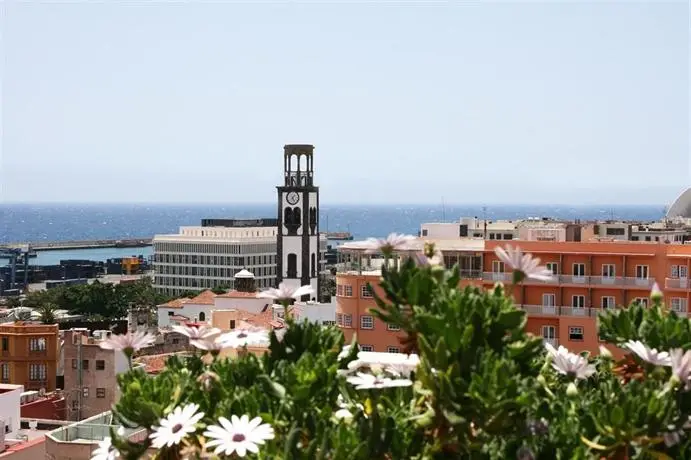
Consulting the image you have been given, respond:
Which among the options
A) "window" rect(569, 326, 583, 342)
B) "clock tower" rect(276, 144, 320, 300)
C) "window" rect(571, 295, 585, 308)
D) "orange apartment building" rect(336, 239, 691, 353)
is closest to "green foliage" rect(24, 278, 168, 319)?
"clock tower" rect(276, 144, 320, 300)

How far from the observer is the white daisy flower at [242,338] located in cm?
677

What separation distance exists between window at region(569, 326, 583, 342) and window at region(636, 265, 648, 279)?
2.02 metres

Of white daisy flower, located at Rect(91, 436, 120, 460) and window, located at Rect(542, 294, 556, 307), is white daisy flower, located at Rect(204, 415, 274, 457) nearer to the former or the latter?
white daisy flower, located at Rect(91, 436, 120, 460)

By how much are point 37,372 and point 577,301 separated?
20.3m

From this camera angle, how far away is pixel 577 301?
3388 centimetres

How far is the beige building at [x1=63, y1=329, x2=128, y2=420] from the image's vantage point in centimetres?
3769

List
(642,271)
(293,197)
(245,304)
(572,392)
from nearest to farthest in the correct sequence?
(572,392) < (642,271) < (245,304) < (293,197)

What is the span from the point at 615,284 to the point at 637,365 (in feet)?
89.9

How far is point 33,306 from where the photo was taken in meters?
104

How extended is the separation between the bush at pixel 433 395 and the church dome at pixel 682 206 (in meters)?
86.1

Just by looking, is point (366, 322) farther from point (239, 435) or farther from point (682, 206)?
point (682, 206)

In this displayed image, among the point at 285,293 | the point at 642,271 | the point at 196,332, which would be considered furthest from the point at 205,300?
the point at 285,293

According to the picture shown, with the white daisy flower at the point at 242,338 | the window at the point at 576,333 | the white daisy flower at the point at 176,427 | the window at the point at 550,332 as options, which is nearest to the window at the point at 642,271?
the window at the point at 576,333

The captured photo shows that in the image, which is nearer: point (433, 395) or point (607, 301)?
point (433, 395)
